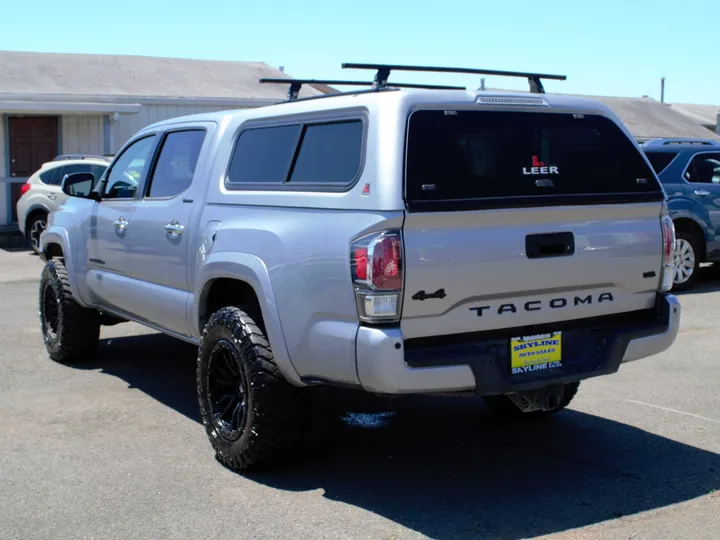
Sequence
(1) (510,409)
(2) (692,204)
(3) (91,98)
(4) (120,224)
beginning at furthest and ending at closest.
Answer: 1. (3) (91,98)
2. (2) (692,204)
3. (4) (120,224)
4. (1) (510,409)

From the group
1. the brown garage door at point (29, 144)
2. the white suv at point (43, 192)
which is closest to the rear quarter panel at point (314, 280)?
the white suv at point (43, 192)

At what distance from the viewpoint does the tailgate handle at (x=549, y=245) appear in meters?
4.88

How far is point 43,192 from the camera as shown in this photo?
17.1 metres

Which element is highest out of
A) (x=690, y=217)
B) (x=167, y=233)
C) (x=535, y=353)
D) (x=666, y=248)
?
(x=666, y=248)

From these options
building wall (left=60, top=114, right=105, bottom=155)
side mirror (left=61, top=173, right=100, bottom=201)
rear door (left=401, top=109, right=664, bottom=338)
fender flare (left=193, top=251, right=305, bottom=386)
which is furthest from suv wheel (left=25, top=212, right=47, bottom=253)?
rear door (left=401, top=109, right=664, bottom=338)

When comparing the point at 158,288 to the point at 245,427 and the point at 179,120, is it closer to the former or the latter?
the point at 179,120

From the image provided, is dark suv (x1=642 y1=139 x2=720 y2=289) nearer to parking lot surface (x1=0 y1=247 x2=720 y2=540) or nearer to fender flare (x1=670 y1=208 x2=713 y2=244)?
fender flare (x1=670 y1=208 x2=713 y2=244)

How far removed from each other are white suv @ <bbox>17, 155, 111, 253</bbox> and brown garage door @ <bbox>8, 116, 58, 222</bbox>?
333 centimetres

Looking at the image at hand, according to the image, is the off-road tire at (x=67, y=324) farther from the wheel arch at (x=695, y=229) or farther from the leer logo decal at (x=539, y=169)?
the wheel arch at (x=695, y=229)

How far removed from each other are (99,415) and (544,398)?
3.10m

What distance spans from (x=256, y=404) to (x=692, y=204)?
8816 mm

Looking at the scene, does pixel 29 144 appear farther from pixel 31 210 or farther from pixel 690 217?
pixel 690 217

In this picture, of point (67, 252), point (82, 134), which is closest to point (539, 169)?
point (67, 252)

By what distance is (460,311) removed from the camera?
4703 millimetres
